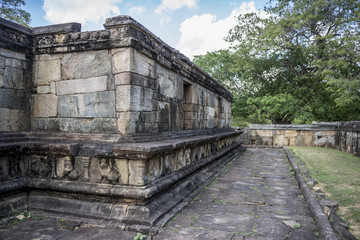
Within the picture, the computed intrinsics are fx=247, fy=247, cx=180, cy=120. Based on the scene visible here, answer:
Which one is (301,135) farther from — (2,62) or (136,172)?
(2,62)

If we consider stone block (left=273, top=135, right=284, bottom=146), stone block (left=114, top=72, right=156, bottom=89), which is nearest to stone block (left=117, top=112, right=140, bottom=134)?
stone block (left=114, top=72, right=156, bottom=89)

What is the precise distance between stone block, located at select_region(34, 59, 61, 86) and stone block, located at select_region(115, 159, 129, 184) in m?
1.77

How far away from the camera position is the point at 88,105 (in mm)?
3617

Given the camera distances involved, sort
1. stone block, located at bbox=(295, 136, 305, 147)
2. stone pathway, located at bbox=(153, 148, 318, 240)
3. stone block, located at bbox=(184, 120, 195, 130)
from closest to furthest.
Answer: stone pathway, located at bbox=(153, 148, 318, 240), stone block, located at bbox=(184, 120, 195, 130), stone block, located at bbox=(295, 136, 305, 147)

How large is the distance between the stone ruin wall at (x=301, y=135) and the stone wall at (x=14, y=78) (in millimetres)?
11163

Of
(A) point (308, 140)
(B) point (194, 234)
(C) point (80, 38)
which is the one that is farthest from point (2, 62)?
(A) point (308, 140)

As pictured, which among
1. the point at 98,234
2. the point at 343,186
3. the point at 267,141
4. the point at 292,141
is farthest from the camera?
the point at 267,141

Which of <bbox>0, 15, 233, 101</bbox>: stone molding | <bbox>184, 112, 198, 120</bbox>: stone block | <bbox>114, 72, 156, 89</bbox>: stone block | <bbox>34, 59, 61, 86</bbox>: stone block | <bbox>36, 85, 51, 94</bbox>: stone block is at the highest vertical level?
<bbox>0, 15, 233, 101</bbox>: stone molding

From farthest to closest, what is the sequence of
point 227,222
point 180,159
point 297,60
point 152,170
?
point 297,60 → point 180,159 → point 152,170 → point 227,222

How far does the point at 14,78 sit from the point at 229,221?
3.74 meters

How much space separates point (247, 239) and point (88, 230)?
1722 millimetres

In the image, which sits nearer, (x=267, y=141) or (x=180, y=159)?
(x=180, y=159)

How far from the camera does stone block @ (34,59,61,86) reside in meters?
3.82

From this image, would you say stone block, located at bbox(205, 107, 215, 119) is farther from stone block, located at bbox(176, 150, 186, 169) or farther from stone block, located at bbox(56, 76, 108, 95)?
stone block, located at bbox(56, 76, 108, 95)
